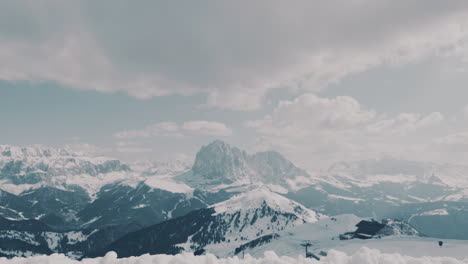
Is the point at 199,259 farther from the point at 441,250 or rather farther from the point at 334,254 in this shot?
the point at 441,250

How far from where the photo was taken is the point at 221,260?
72.8 ft

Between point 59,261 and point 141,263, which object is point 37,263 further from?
point 141,263

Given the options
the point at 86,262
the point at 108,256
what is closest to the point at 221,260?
the point at 108,256

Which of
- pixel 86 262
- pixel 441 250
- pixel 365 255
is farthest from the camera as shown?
pixel 441 250

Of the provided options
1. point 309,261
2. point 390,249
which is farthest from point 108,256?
point 390,249

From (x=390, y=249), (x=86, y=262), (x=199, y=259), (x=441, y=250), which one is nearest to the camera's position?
(x=199, y=259)

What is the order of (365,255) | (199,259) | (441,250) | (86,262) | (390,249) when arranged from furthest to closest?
(390,249)
(441,250)
(86,262)
(199,259)
(365,255)

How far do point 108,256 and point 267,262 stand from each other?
10266 mm

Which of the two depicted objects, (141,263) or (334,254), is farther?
(334,254)

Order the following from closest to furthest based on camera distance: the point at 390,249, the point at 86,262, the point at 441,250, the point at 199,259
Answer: the point at 199,259 → the point at 86,262 → the point at 441,250 → the point at 390,249

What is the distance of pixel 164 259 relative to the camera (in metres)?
20.4

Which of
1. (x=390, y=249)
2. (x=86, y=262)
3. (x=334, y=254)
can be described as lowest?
(x=390, y=249)

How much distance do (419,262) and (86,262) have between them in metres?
21.3

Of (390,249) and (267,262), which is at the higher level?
(267,262)
